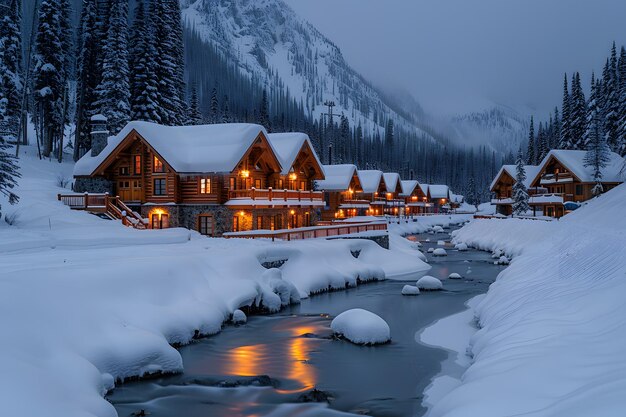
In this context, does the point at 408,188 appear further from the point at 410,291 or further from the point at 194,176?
the point at 410,291

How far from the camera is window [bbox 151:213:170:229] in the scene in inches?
1577

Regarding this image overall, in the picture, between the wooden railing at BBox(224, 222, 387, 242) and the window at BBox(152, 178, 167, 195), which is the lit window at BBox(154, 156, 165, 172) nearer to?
the window at BBox(152, 178, 167, 195)

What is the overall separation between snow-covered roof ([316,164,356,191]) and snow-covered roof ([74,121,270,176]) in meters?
29.3

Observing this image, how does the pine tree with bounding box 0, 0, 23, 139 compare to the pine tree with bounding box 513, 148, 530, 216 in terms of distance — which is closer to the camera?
the pine tree with bounding box 0, 0, 23, 139

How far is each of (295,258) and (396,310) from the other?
24.9 feet

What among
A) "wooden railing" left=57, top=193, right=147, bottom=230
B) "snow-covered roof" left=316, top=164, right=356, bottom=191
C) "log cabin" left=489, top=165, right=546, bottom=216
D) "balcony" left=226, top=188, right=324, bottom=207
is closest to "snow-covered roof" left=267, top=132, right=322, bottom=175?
"balcony" left=226, top=188, right=324, bottom=207

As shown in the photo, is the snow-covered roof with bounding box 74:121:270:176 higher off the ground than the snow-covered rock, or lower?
higher

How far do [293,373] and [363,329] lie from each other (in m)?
4.28

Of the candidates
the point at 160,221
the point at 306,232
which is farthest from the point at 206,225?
the point at 306,232

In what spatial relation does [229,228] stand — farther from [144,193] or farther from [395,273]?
[395,273]

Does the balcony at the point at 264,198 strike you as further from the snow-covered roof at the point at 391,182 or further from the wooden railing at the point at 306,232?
the snow-covered roof at the point at 391,182

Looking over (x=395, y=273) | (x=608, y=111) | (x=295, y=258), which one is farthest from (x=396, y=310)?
(x=608, y=111)

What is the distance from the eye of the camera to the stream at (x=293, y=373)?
45.2 feet

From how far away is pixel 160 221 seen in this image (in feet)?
132
